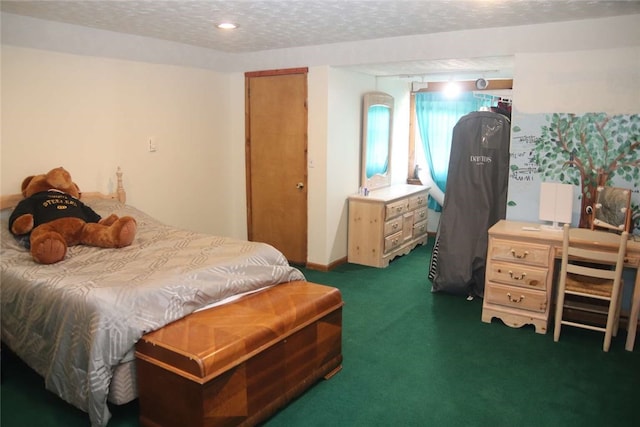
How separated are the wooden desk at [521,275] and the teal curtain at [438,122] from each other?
98.2 inches

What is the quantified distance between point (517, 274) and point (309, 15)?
2391mm

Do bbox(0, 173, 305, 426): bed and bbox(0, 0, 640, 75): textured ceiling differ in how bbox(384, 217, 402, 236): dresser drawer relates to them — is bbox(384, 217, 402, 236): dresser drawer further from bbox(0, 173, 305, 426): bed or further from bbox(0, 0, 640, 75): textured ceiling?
bbox(0, 173, 305, 426): bed

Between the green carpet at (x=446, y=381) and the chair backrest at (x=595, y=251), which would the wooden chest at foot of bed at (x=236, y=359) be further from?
the chair backrest at (x=595, y=251)

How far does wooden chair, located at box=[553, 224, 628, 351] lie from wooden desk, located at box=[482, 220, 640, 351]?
88 millimetres

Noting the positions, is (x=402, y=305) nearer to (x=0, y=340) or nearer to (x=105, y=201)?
(x=105, y=201)

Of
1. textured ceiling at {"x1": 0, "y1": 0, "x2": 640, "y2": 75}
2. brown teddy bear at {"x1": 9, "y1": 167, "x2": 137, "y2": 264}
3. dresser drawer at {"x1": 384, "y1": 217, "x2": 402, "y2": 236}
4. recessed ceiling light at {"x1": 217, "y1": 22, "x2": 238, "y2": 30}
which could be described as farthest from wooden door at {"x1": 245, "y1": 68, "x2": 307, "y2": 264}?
brown teddy bear at {"x1": 9, "y1": 167, "x2": 137, "y2": 264}

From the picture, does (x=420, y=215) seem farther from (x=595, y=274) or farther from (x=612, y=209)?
(x=595, y=274)

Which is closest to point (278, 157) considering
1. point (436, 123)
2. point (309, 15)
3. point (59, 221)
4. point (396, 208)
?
point (396, 208)

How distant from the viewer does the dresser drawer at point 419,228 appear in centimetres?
580

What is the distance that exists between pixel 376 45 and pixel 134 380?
11.1 feet

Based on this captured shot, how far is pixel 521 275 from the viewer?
140 inches

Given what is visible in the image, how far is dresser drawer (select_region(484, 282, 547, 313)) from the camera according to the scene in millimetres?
3529

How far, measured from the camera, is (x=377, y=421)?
2.49 meters

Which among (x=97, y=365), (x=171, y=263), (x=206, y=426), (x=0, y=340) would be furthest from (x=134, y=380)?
(x=0, y=340)
